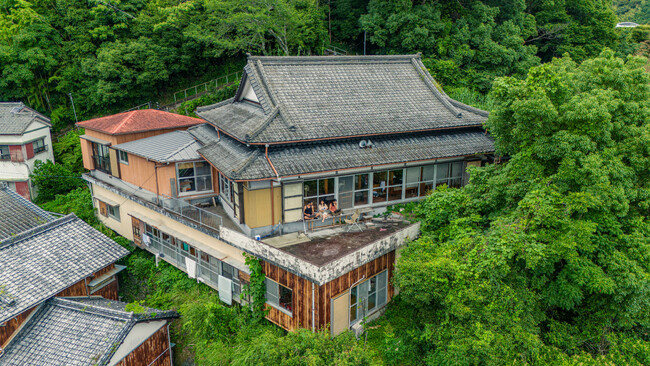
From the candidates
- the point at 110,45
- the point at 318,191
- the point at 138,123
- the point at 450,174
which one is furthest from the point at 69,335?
the point at 110,45

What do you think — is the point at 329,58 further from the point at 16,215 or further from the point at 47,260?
the point at 16,215

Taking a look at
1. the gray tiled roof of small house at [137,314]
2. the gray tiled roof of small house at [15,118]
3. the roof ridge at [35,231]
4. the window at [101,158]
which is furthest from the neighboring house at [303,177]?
the gray tiled roof of small house at [15,118]

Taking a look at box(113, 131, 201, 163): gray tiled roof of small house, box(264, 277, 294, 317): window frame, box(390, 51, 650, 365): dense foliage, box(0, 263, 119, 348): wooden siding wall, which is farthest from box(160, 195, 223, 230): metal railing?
box(390, 51, 650, 365): dense foliage

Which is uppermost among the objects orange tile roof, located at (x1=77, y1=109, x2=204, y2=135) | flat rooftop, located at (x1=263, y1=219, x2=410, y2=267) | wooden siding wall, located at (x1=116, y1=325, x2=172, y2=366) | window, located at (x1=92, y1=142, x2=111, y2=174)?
orange tile roof, located at (x1=77, y1=109, x2=204, y2=135)

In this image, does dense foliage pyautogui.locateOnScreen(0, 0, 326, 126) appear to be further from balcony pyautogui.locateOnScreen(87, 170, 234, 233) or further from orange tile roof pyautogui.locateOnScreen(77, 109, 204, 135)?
balcony pyautogui.locateOnScreen(87, 170, 234, 233)

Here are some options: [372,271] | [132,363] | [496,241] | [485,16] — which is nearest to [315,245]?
[372,271]

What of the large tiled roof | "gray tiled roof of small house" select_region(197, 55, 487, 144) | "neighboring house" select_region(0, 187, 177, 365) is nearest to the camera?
the large tiled roof

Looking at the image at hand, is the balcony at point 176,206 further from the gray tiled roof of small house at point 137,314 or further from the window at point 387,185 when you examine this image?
the window at point 387,185
